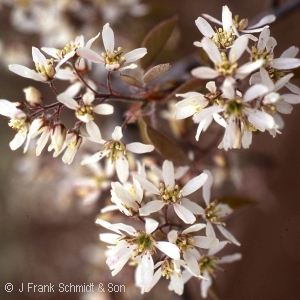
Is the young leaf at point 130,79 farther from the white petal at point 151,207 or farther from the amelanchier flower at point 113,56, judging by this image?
the white petal at point 151,207

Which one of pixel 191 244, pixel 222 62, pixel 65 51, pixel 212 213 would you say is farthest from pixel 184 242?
pixel 65 51

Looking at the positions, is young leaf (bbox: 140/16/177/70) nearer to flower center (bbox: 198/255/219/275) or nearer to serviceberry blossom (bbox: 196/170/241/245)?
serviceberry blossom (bbox: 196/170/241/245)

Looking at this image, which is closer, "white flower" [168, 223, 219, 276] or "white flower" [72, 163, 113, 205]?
"white flower" [168, 223, 219, 276]

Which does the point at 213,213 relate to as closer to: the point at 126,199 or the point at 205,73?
the point at 126,199

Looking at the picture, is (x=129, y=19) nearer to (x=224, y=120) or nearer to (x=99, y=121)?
(x=99, y=121)

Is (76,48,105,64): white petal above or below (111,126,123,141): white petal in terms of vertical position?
above

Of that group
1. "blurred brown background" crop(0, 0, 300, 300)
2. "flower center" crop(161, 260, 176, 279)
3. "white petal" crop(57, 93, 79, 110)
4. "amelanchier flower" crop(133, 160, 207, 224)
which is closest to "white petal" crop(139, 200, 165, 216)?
"amelanchier flower" crop(133, 160, 207, 224)
